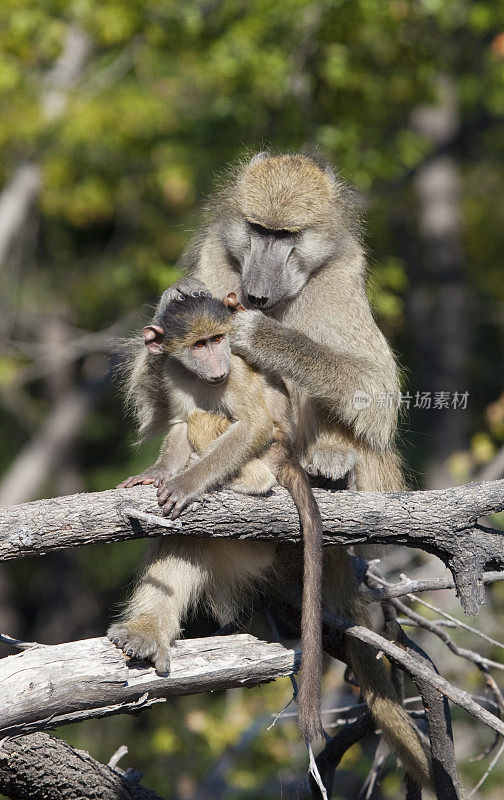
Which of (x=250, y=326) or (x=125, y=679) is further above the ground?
(x=250, y=326)

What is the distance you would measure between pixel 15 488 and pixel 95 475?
11.2 feet

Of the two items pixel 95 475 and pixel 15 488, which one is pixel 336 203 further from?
pixel 95 475

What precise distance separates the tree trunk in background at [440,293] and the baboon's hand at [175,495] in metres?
7.78

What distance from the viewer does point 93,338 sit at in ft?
31.8

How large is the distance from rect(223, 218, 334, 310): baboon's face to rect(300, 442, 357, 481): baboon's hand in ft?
2.31

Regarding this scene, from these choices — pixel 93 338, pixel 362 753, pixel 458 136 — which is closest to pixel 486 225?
pixel 458 136

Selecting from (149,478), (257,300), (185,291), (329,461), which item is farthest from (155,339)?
(329,461)

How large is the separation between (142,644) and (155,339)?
1276mm

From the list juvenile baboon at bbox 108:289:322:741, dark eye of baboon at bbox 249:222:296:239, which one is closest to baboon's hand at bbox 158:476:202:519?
juvenile baboon at bbox 108:289:322:741

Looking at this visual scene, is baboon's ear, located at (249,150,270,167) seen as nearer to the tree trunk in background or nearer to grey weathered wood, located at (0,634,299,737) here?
grey weathered wood, located at (0,634,299,737)

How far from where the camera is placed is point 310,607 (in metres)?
3.38

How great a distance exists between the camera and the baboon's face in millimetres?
4184

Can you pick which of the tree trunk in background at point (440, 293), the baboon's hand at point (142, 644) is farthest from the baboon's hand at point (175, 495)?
the tree trunk in background at point (440, 293)

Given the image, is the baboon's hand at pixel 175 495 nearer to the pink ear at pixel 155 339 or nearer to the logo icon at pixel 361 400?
the pink ear at pixel 155 339
